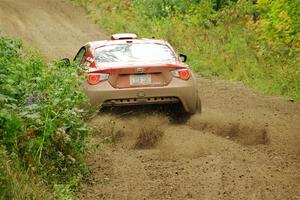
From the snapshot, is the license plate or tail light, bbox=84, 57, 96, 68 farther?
tail light, bbox=84, 57, 96, 68

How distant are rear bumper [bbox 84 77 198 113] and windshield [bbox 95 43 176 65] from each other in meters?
0.51

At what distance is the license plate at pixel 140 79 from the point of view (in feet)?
32.8

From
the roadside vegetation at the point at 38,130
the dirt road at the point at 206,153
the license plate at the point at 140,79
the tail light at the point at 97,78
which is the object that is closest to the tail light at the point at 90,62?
the tail light at the point at 97,78

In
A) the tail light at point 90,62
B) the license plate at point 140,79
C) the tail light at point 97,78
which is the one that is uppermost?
the tail light at point 90,62

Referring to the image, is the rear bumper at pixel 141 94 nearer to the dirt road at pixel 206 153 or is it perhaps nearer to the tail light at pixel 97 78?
the tail light at pixel 97 78

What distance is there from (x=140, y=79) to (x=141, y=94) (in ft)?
0.77

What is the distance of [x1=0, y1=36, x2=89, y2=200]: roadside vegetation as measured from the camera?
19.9ft

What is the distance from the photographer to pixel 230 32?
20.2m

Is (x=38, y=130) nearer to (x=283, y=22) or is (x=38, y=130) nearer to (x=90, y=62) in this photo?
(x=90, y=62)

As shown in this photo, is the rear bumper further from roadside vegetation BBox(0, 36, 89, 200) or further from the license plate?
roadside vegetation BBox(0, 36, 89, 200)

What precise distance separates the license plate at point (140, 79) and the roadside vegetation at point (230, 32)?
4927 mm

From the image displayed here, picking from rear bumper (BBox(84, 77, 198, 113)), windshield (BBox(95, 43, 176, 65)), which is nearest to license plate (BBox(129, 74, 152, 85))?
rear bumper (BBox(84, 77, 198, 113))

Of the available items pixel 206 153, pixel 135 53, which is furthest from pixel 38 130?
pixel 135 53

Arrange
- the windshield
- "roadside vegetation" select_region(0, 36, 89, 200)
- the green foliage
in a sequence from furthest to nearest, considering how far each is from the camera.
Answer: the green foliage < the windshield < "roadside vegetation" select_region(0, 36, 89, 200)
